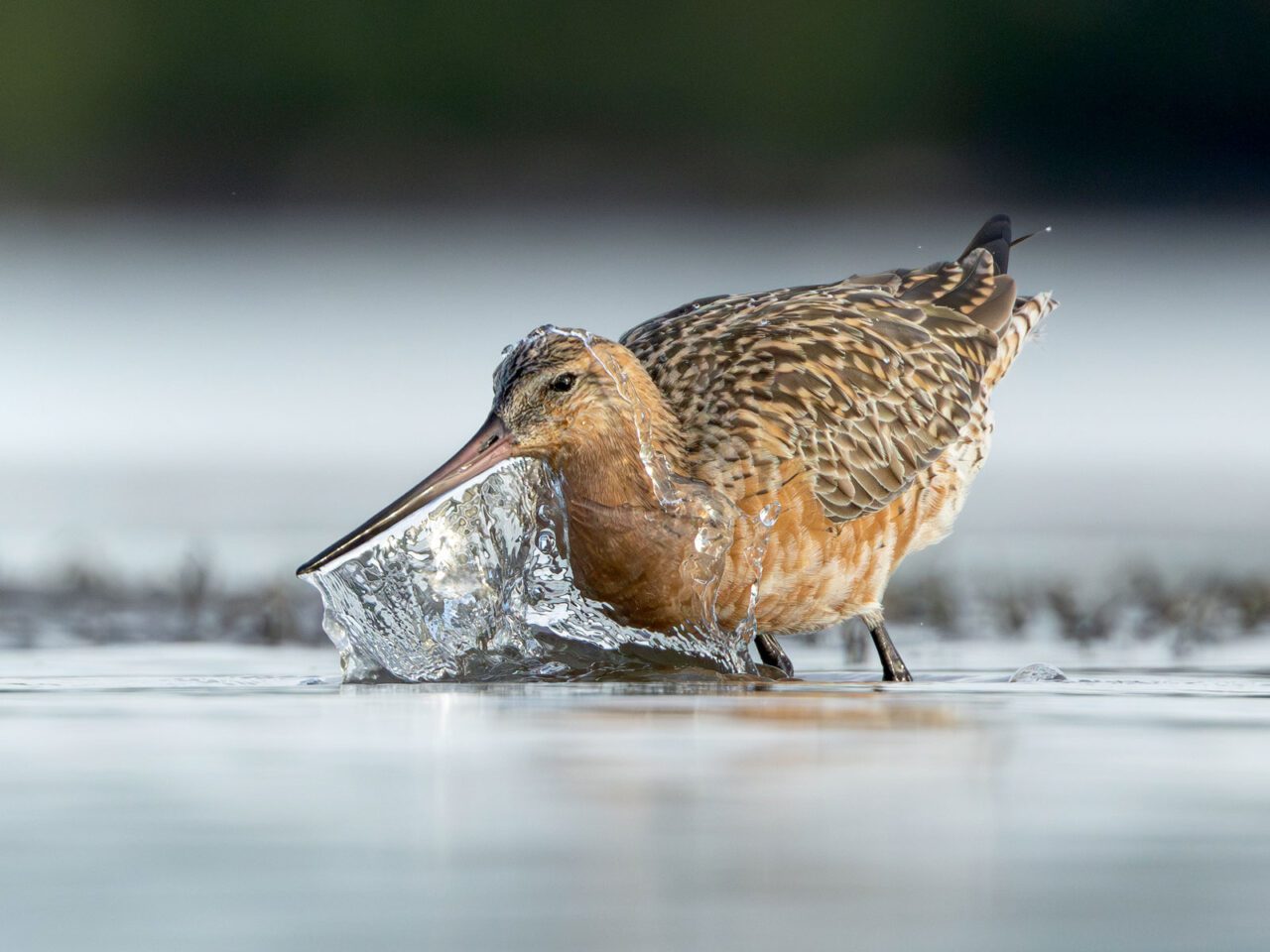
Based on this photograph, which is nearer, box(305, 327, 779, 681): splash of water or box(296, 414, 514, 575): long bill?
box(305, 327, 779, 681): splash of water

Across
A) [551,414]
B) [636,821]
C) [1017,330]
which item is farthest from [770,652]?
[636,821]

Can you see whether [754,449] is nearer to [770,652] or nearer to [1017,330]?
[770,652]

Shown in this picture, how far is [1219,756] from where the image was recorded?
9.13 feet

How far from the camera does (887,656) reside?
4.60 meters

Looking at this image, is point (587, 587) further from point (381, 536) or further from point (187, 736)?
point (187, 736)

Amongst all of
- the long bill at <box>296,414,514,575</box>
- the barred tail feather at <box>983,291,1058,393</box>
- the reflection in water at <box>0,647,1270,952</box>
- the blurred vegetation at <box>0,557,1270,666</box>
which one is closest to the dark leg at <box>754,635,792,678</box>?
the blurred vegetation at <box>0,557,1270,666</box>

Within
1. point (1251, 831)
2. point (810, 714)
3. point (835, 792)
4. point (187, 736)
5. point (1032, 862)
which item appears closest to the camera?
point (1032, 862)

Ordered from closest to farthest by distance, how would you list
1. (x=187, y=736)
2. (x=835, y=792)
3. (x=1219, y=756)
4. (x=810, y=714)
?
(x=835, y=792)
(x=1219, y=756)
(x=187, y=736)
(x=810, y=714)

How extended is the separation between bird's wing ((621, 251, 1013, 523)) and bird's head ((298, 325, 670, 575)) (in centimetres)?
26

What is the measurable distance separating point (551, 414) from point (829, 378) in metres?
0.83

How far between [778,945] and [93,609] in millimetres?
3613

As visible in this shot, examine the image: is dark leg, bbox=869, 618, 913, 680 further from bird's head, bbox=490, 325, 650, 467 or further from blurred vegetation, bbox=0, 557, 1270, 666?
bird's head, bbox=490, 325, 650, 467

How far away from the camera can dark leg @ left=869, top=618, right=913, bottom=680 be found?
4340 millimetres

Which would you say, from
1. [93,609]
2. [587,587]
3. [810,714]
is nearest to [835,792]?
[810,714]
